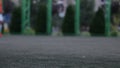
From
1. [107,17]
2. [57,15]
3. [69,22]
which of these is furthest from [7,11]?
[107,17]

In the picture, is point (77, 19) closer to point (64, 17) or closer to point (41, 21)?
point (64, 17)

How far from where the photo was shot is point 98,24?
67.0 ft

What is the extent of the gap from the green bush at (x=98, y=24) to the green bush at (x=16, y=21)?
364 centimetres

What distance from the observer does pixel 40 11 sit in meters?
20.5

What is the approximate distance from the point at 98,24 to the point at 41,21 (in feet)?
9.35

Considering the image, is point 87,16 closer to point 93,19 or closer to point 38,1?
point 93,19

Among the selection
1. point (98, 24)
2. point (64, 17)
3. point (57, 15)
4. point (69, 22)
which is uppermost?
point (57, 15)

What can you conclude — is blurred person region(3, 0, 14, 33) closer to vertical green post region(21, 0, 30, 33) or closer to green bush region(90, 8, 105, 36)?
vertical green post region(21, 0, 30, 33)

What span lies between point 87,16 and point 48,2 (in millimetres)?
2073

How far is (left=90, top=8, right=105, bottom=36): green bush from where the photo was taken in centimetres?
2028

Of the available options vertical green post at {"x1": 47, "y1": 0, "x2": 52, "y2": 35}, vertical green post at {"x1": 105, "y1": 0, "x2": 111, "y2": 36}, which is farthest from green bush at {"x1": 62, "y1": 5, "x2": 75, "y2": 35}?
vertical green post at {"x1": 105, "y1": 0, "x2": 111, "y2": 36}

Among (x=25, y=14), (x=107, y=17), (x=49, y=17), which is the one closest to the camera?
(x=107, y=17)

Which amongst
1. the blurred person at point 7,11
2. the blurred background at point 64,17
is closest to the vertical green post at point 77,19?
the blurred background at point 64,17

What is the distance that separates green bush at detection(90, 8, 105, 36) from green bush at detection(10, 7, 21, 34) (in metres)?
3.64
